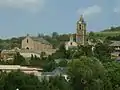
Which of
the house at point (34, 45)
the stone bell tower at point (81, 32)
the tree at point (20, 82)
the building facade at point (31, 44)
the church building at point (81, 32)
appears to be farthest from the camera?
the stone bell tower at point (81, 32)

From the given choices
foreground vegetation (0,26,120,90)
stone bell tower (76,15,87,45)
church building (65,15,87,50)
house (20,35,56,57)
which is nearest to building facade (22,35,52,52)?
house (20,35,56,57)

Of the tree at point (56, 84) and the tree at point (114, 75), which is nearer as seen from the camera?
the tree at point (56, 84)

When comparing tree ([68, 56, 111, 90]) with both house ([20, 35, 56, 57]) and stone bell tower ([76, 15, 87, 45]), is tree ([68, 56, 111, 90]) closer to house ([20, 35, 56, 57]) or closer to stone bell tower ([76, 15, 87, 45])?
house ([20, 35, 56, 57])

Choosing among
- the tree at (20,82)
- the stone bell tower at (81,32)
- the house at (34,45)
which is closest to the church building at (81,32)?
the stone bell tower at (81,32)

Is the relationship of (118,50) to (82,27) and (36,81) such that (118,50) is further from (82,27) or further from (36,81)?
Result: (36,81)

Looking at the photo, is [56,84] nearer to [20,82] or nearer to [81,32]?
[20,82]

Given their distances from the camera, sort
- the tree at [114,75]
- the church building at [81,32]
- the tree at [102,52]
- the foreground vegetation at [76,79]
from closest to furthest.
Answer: the foreground vegetation at [76,79] < the tree at [114,75] < the tree at [102,52] < the church building at [81,32]

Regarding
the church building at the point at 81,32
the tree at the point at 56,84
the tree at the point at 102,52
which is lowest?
the tree at the point at 56,84

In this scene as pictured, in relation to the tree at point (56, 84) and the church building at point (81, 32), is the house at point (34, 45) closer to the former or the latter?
the church building at point (81, 32)

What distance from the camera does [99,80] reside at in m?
51.6

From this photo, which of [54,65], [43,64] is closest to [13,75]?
[54,65]

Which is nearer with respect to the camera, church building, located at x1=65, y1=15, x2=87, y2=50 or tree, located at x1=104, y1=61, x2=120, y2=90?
tree, located at x1=104, y1=61, x2=120, y2=90

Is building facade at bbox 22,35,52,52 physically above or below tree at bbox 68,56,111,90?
above

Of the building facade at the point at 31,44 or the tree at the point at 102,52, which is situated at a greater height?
the building facade at the point at 31,44
